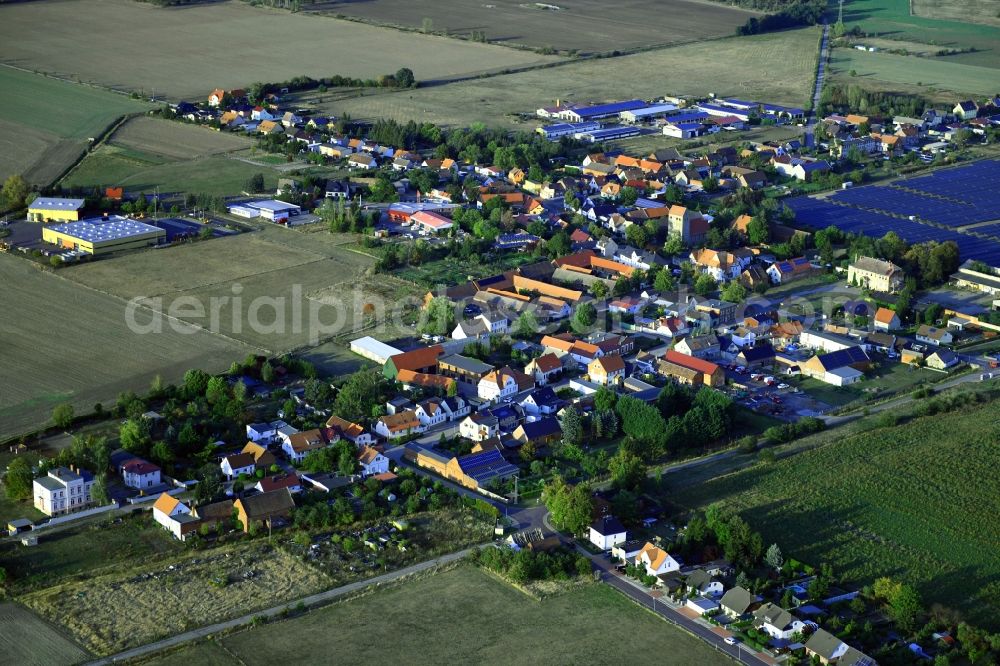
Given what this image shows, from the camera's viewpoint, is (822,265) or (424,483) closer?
(424,483)

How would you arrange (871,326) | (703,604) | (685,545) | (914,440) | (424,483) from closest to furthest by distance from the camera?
(703,604) → (685,545) → (424,483) → (914,440) → (871,326)

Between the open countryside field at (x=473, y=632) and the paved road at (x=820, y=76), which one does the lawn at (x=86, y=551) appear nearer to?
the open countryside field at (x=473, y=632)

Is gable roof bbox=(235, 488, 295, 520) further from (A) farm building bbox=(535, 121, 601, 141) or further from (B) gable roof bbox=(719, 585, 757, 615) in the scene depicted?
(A) farm building bbox=(535, 121, 601, 141)

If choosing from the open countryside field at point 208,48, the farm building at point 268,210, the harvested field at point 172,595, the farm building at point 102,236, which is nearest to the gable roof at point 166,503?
the harvested field at point 172,595

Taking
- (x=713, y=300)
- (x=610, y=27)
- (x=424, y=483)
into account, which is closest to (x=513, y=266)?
(x=713, y=300)

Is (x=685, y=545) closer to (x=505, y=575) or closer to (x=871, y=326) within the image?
(x=505, y=575)

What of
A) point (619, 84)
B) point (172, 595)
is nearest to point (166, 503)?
point (172, 595)

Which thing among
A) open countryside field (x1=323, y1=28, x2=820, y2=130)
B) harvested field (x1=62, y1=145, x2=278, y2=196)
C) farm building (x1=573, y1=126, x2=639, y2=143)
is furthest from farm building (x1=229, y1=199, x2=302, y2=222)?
farm building (x1=573, y1=126, x2=639, y2=143)
